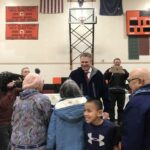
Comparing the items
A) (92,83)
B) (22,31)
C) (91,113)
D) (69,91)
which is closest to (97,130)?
(91,113)

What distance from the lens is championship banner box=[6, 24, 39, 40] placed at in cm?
1224

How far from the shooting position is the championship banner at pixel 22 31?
1224 centimetres

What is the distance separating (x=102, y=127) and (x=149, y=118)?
75cm

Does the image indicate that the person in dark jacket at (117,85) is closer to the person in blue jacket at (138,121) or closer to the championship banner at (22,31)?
the championship banner at (22,31)

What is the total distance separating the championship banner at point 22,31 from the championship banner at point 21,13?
0.24 m

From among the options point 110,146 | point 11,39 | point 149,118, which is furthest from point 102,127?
point 11,39

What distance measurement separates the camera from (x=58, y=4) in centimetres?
1205

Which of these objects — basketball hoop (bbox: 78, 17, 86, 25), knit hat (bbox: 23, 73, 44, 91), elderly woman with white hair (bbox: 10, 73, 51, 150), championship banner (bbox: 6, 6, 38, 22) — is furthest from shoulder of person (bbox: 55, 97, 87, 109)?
championship banner (bbox: 6, 6, 38, 22)

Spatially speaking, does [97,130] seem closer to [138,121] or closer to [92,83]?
[138,121]

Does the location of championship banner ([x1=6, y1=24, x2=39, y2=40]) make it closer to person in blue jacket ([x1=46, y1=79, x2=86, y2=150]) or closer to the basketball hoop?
the basketball hoop

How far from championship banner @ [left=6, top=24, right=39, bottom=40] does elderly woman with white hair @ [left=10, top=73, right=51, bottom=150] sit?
30.7 ft

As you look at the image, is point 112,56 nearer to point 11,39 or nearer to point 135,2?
point 135,2

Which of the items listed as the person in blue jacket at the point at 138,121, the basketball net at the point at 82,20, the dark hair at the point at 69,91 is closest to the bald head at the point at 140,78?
the person in blue jacket at the point at 138,121

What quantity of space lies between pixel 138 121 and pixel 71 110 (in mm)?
889
